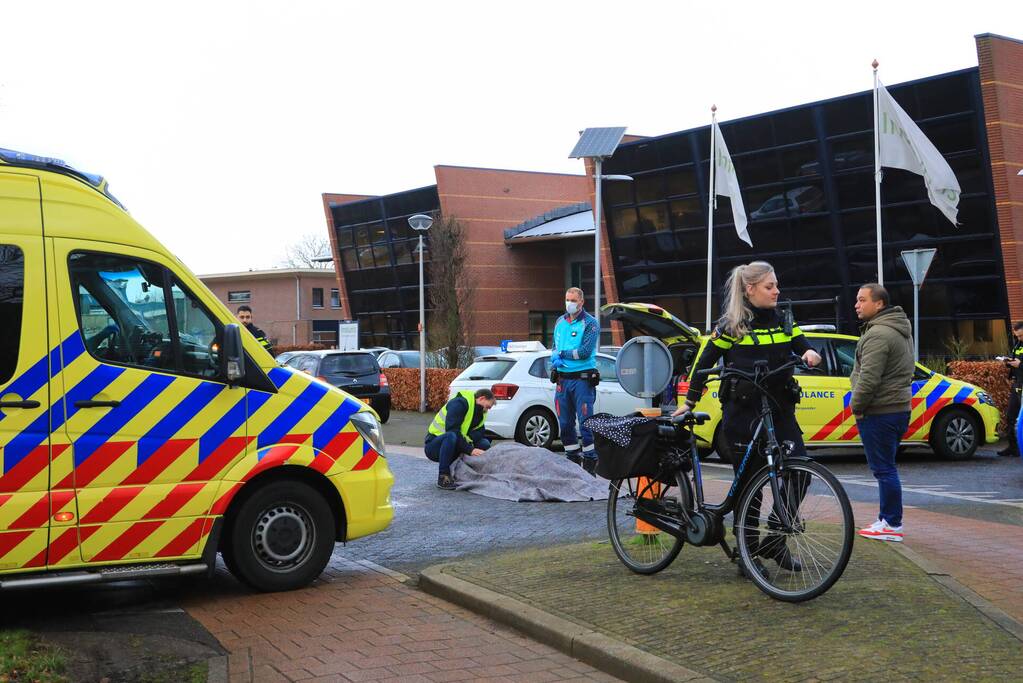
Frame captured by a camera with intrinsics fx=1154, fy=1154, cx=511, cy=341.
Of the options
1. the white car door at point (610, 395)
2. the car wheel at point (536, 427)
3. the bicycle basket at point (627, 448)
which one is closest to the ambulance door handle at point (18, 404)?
the bicycle basket at point (627, 448)

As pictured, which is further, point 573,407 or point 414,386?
point 414,386

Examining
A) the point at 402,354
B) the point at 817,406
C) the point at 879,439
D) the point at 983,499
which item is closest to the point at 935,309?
the point at 402,354

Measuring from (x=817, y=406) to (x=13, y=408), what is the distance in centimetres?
1065

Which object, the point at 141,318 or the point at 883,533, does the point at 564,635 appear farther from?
the point at 883,533

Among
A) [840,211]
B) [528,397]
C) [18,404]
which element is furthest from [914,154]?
[18,404]

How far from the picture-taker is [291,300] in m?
72.2

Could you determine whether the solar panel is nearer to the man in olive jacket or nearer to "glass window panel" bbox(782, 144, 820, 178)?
the man in olive jacket

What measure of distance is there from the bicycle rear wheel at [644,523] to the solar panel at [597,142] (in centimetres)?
1397

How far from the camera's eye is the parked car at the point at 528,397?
1719 centimetres

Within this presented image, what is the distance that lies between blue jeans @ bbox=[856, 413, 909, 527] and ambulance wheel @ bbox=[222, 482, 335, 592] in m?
Answer: 3.66

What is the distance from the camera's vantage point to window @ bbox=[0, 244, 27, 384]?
6.18 metres

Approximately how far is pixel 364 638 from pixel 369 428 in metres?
1.83

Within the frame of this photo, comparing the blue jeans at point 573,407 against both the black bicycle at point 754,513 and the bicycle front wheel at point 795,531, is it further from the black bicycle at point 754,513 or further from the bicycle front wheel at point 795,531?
the bicycle front wheel at point 795,531

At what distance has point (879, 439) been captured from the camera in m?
7.86
